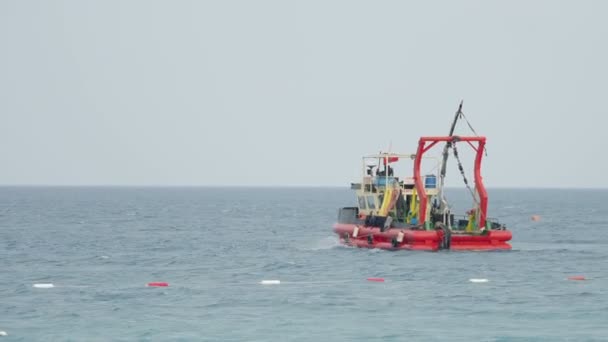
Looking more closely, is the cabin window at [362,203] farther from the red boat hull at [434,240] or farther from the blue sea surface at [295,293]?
the red boat hull at [434,240]

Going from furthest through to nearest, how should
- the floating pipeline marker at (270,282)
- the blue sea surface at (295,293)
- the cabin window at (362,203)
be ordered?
the cabin window at (362,203) → the floating pipeline marker at (270,282) → the blue sea surface at (295,293)

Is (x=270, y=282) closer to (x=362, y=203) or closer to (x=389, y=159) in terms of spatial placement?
(x=362, y=203)

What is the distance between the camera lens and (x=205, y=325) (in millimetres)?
37500

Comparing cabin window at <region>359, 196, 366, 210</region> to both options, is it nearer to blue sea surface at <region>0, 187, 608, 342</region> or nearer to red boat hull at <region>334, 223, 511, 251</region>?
blue sea surface at <region>0, 187, 608, 342</region>

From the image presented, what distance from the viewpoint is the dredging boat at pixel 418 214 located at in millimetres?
62438

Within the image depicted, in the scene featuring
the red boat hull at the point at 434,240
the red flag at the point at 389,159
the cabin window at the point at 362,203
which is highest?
the red flag at the point at 389,159

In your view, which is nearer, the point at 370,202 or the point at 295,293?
the point at 295,293

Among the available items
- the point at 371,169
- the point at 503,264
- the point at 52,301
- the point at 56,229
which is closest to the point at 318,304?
the point at 52,301

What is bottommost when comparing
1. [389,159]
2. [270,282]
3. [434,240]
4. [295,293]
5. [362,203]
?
[295,293]

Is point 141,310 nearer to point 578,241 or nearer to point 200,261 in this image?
point 200,261

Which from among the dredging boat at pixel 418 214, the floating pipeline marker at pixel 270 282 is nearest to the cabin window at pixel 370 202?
the dredging boat at pixel 418 214

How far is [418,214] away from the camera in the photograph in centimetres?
6588

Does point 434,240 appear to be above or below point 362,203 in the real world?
below

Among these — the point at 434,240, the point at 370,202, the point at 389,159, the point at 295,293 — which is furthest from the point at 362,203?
the point at 295,293
